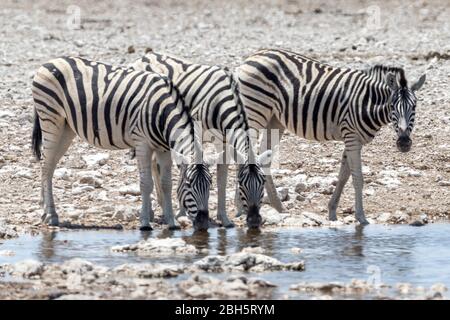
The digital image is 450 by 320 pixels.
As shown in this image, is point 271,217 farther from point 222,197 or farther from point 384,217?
point 384,217

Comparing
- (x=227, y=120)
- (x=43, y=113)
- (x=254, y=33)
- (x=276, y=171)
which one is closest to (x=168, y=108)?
(x=227, y=120)

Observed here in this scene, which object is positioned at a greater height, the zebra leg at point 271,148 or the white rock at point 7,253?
Result: the zebra leg at point 271,148

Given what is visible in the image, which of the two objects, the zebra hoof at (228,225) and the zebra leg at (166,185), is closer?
the zebra leg at (166,185)

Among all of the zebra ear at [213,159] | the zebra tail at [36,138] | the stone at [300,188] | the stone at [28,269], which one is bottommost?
the stone at [28,269]

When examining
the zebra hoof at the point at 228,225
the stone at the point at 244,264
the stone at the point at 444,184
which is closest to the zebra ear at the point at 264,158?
the zebra hoof at the point at 228,225

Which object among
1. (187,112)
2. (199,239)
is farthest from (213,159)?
(199,239)

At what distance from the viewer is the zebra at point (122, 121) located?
12.0 meters

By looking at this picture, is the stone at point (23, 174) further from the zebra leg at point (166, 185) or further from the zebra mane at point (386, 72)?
the zebra mane at point (386, 72)

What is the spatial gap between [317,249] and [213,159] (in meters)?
1.50

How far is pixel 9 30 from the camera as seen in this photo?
2750 centimetres

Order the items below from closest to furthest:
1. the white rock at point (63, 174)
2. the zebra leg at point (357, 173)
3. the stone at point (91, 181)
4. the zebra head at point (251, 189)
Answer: the zebra head at point (251, 189) < the zebra leg at point (357, 173) < the stone at point (91, 181) < the white rock at point (63, 174)

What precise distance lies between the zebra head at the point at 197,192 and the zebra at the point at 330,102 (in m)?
1.56
